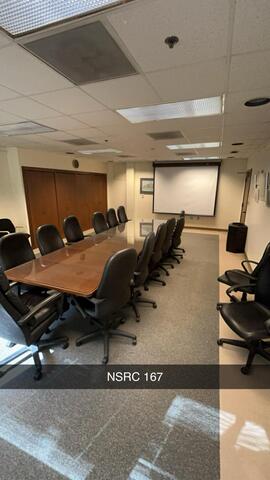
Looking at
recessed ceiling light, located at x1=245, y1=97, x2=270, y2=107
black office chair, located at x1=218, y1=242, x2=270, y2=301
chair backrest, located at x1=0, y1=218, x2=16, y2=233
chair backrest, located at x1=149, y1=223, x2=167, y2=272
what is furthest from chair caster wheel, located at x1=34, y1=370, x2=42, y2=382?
chair backrest, located at x1=0, y1=218, x2=16, y2=233

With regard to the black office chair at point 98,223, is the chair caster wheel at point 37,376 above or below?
below

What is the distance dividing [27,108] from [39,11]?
4.67 feet

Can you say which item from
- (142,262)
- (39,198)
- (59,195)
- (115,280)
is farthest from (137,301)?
(59,195)

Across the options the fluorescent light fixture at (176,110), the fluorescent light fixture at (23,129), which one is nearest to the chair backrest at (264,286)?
the fluorescent light fixture at (176,110)

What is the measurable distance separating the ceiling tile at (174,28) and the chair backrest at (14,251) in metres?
2.18

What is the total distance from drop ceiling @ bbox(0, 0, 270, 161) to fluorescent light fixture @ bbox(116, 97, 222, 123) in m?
0.11

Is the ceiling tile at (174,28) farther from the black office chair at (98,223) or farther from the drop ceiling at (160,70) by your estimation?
the black office chair at (98,223)

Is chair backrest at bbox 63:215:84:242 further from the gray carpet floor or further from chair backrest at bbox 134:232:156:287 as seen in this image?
the gray carpet floor

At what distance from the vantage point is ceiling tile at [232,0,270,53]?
0.93 m

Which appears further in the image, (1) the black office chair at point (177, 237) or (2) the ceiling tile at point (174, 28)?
(1) the black office chair at point (177, 237)

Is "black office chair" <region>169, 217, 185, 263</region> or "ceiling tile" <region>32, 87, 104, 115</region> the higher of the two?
"ceiling tile" <region>32, 87, 104, 115</region>

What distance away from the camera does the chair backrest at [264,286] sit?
6.93 feet

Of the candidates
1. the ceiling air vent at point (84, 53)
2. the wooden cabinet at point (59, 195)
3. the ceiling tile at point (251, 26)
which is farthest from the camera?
the wooden cabinet at point (59, 195)

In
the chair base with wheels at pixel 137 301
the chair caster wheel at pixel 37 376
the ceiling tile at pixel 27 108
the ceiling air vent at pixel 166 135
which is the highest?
the ceiling air vent at pixel 166 135
